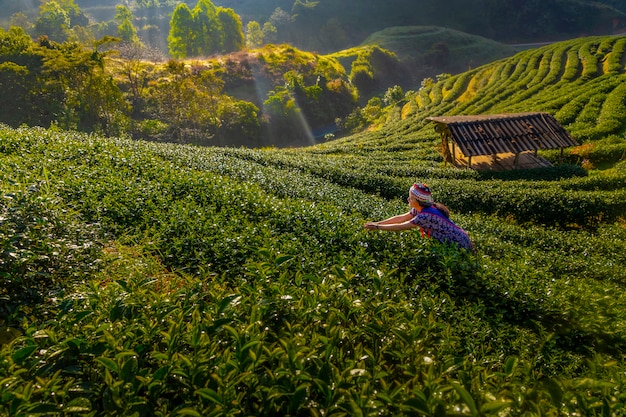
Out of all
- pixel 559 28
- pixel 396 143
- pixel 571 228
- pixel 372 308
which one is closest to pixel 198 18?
pixel 396 143

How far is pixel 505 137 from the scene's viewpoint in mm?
20406

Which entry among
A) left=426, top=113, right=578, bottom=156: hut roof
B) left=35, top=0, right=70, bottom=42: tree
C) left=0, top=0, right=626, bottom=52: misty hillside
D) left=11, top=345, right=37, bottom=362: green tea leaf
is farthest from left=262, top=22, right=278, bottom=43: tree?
left=11, top=345, right=37, bottom=362: green tea leaf

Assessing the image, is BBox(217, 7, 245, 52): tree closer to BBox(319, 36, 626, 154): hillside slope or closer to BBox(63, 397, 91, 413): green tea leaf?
BBox(319, 36, 626, 154): hillside slope

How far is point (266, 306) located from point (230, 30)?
305ft

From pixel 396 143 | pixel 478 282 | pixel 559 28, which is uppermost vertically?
pixel 559 28

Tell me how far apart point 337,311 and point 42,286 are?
143 inches

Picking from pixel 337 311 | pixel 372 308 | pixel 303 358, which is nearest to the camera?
pixel 303 358

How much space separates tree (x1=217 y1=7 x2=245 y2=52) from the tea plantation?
82.0m

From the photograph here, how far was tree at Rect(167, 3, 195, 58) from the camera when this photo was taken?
253 feet

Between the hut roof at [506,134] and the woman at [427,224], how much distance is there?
48.1 feet

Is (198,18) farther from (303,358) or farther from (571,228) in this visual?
(303,358)

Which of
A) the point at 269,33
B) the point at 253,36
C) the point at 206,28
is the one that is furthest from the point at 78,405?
the point at 269,33

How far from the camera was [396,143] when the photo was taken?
98.3 ft

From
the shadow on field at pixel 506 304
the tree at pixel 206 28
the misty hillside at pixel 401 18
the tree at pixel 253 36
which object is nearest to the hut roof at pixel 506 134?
the shadow on field at pixel 506 304
